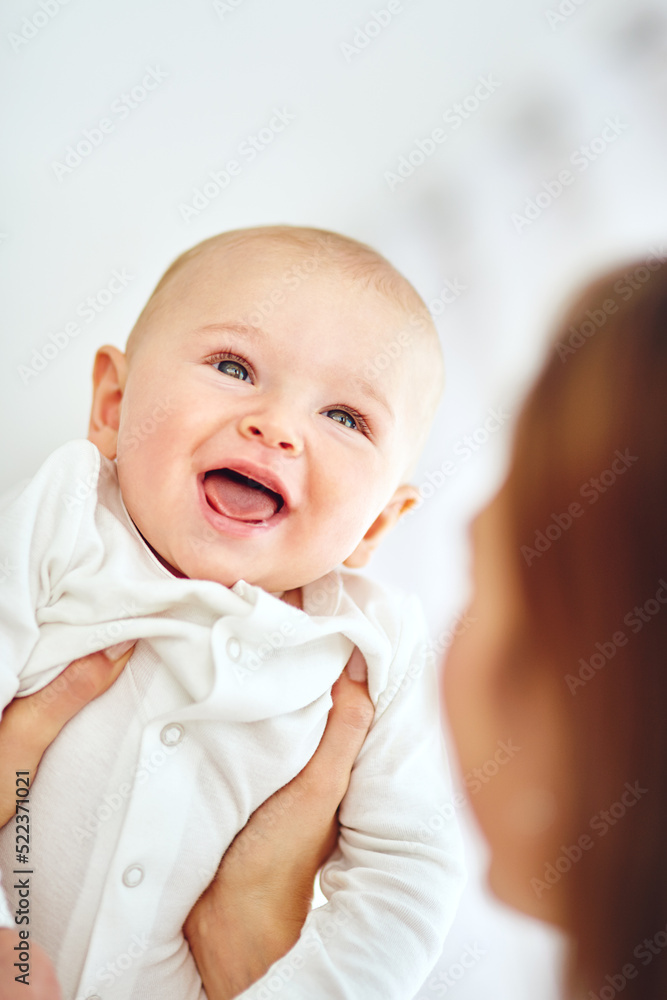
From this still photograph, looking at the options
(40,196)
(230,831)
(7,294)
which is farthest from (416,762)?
(40,196)

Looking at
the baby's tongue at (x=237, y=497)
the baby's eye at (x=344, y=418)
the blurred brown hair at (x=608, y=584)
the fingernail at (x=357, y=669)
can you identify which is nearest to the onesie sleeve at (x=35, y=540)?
the baby's tongue at (x=237, y=497)

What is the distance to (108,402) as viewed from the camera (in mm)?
969

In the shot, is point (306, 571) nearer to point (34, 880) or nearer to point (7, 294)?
point (34, 880)

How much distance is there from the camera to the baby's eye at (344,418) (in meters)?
0.90

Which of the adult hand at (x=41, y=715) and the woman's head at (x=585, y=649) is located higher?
the woman's head at (x=585, y=649)

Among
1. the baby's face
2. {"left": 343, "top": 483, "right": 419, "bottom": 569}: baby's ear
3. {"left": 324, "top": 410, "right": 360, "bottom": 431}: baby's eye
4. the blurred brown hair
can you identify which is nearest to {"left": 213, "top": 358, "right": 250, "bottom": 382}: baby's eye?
the baby's face

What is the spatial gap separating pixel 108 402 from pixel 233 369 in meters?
0.23

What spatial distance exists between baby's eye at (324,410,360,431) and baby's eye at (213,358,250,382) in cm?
12

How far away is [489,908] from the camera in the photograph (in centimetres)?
126

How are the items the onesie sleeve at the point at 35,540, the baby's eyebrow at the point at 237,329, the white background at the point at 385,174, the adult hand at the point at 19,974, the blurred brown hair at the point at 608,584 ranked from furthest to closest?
1. the white background at the point at 385,174
2. the blurred brown hair at the point at 608,584
3. the baby's eyebrow at the point at 237,329
4. the onesie sleeve at the point at 35,540
5. the adult hand at the point at 19,974

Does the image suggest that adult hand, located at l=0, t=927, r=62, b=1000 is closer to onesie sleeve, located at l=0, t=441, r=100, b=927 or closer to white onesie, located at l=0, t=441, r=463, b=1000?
white onesie, located at l=0, t=441, r=463, b=1000

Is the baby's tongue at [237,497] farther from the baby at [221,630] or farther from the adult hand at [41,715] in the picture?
the adult hand at [41,715]

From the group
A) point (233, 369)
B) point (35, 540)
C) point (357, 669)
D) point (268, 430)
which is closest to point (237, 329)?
point (233, 369)

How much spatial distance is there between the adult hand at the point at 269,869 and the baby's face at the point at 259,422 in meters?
0.24
